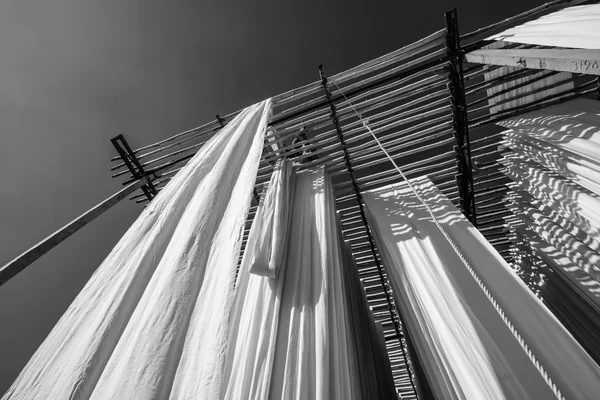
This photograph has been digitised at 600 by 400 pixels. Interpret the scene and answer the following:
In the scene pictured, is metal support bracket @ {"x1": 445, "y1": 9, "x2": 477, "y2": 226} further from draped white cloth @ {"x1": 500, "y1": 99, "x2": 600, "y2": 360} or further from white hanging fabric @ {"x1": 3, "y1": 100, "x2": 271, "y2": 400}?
white hanging fabric @ {"x1": 3, "y1": 100, "x2": 271, "y2": 400}

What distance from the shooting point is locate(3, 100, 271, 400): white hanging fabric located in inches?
40.3

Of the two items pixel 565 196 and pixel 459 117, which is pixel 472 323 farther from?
pixel 459 117

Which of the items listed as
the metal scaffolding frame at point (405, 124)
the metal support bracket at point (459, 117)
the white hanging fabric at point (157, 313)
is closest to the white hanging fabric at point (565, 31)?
the metal scaffolding frame at point (405, 124)

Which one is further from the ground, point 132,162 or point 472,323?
point 132,162

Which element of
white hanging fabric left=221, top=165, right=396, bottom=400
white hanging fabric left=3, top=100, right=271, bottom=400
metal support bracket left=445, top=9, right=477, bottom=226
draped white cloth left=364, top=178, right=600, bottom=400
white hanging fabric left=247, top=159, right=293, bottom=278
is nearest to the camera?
white hanging fabric left=3, top=100, right=271, bottom=400

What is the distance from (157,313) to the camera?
121cm

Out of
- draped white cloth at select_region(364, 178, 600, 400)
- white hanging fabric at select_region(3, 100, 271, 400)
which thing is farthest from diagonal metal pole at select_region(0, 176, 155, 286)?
draped white cloth at select_region(364, 178, 600, 400)

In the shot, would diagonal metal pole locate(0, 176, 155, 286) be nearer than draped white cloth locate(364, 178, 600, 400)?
No

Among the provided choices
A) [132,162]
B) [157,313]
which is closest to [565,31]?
[157,313]

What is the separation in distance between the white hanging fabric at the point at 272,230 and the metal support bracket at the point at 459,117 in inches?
74.2

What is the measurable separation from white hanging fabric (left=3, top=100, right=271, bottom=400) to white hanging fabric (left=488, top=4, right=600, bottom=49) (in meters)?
1.93

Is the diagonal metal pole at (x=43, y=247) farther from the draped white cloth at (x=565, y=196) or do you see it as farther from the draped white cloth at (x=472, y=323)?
the draped white cloth at (x=565, y=196)

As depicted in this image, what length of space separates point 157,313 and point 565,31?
2759mm

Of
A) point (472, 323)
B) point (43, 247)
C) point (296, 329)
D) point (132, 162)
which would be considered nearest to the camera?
point (472, 323)
